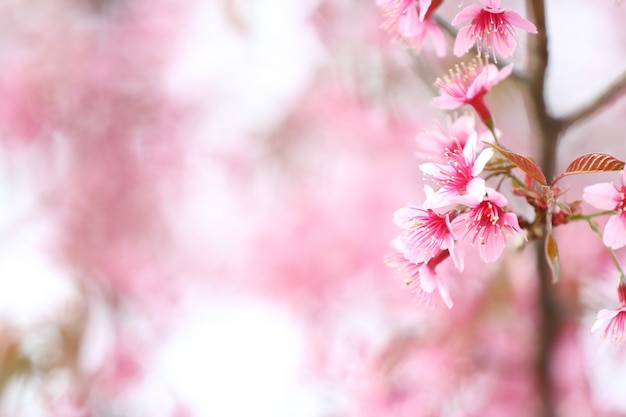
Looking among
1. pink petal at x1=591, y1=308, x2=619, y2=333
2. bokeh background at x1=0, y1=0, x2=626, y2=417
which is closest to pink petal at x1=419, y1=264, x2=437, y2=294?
pink petal at x1=591, y1=308, x2=619, y2=333

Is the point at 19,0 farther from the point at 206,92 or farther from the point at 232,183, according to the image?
the point at 232,183

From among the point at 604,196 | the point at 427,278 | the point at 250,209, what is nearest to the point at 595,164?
the point at 604,196

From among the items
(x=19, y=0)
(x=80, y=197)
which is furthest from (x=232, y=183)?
(x=19, y=0)

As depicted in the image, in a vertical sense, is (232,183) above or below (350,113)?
above

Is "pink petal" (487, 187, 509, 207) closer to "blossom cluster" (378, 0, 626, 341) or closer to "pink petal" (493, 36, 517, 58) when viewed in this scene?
"blossom cluster" (378, 0, 626, 341)

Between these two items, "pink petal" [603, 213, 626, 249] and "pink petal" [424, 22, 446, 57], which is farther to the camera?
"pink petal" [424, 22, 446, 57]

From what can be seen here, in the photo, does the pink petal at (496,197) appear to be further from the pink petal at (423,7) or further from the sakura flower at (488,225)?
the pink petal at (423,7)
